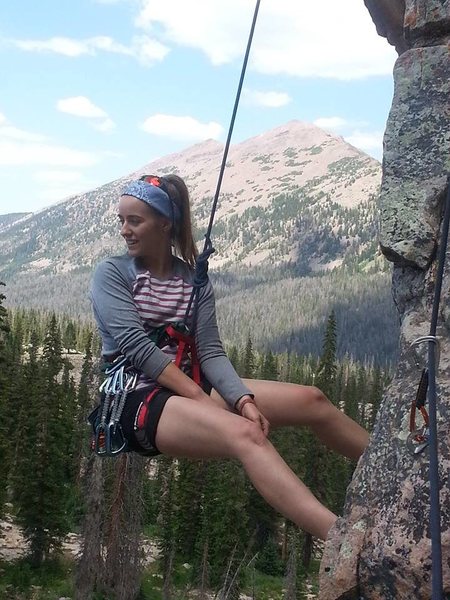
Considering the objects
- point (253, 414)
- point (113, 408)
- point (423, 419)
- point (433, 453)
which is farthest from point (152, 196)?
point (433, 453)

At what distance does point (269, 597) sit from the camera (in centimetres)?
4050

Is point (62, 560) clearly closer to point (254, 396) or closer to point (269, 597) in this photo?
point (269, 597)

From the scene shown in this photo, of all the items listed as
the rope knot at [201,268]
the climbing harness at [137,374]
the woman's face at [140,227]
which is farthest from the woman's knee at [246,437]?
the woman's face at [140,227]

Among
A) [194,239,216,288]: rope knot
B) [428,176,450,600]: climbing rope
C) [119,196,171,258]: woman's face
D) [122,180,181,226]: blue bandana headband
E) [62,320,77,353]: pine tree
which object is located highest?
[62,320,77,353]: pine tree

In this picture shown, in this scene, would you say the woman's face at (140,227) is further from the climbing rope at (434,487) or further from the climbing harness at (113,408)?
the climbing rope at (434,487)

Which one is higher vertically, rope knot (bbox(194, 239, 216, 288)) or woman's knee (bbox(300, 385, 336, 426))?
rope knot (bbox(194, 239, 216, 288))

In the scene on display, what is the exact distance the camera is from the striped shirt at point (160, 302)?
199 inches

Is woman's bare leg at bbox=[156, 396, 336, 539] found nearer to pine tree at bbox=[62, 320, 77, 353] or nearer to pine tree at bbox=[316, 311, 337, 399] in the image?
pine tree at bbox=[316, 311, 337, 399]

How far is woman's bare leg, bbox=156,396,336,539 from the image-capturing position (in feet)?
12.9

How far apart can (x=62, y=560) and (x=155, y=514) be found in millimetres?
11677

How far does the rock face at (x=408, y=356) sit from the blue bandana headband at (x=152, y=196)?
1.54m

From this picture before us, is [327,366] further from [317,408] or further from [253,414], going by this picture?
[253,414]

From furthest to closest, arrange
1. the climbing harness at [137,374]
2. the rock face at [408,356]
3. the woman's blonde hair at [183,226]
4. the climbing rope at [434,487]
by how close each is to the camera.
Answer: the woman's blonde hair at [183,226]
the climbing harness at [137,374]
the rock face at [408,356]
the climbing rope at [434,487]

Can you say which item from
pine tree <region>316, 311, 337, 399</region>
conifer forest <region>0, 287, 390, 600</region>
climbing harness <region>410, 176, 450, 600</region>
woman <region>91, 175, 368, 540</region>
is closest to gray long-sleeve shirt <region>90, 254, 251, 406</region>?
woman <region>91, 175, 368, 540</region>
